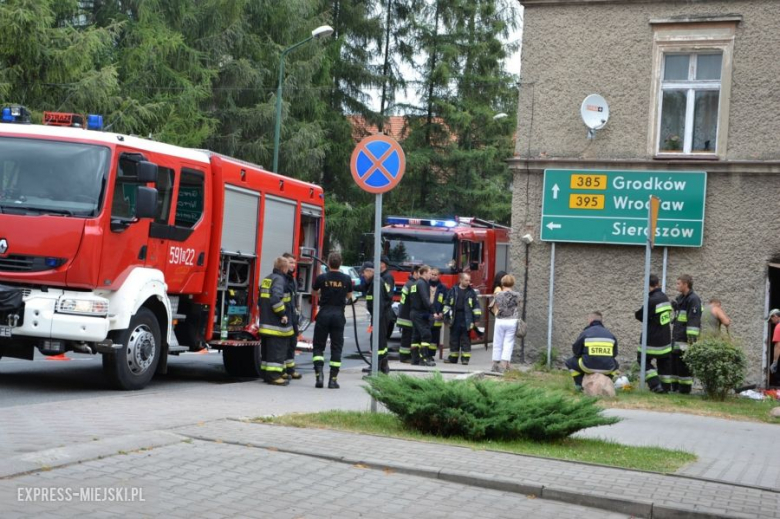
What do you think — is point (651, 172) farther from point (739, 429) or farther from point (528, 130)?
point (739, 429)

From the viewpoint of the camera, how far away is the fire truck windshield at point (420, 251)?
24.1 metres

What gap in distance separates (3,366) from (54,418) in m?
5.36

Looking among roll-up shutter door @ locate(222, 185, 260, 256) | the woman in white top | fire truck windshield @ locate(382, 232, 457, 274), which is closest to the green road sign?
the woman in white top

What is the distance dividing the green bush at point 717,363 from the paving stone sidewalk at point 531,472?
6.68m

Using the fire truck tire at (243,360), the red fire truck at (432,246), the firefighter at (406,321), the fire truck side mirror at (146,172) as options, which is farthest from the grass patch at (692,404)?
the red fire truck at (432,246)

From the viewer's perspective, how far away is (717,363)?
13961 millimetres

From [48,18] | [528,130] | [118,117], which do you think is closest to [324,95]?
[118,117]

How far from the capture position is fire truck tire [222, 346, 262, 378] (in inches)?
576

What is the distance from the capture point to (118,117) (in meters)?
26.8

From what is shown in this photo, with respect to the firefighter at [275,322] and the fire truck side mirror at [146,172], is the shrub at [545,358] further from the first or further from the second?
the fire truck side mirror at [146,172]

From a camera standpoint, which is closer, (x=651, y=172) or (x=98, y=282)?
(x=98, y=282)

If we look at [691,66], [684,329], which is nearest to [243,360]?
[684,329]

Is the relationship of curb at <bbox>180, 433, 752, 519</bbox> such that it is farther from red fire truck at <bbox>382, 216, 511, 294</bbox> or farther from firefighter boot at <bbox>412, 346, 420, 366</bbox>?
red fire truck at <bbox>382, 216, 511, 294</bbox>

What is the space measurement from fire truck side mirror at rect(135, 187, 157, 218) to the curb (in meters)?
4.46
